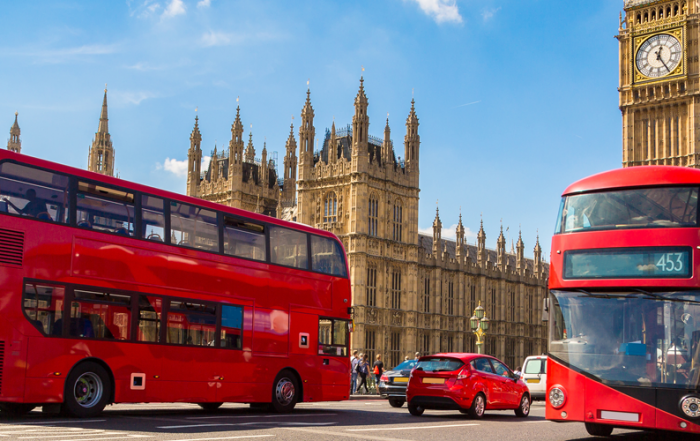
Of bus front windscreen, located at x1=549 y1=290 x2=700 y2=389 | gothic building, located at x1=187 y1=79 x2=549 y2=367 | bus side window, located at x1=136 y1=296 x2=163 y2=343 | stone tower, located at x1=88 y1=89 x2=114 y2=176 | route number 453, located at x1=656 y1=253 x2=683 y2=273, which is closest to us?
bus front windscreen, located at x1=549 y1=290 x2=700 y2=389

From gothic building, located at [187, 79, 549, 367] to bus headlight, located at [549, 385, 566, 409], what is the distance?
31.7m

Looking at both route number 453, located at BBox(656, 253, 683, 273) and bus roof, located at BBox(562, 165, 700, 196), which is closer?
route number 453, located at BBox(656, 253, 683, 273)

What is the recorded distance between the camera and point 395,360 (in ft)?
151

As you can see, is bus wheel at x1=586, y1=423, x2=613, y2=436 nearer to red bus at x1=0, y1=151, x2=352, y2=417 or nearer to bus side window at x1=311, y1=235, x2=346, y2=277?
red bus at x1=0, y1=151, x2=352, y2=417

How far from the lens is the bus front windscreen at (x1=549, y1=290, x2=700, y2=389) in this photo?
10430 mm

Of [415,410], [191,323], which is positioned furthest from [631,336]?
[191,323]

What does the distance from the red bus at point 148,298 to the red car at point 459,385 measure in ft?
6.91

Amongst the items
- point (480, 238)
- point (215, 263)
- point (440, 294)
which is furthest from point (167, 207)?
point (480, 238)

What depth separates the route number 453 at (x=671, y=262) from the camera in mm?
10625

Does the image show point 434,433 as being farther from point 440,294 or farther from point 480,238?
point 480,238

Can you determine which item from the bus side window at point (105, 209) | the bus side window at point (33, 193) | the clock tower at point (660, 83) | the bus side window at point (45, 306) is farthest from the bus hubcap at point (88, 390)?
the clock tower at point (660, 83)

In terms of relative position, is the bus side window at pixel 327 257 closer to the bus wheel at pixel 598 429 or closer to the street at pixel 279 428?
the street at pixel 279 428

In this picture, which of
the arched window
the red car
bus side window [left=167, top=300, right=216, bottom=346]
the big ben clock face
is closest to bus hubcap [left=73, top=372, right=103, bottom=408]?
bus side window [left=167, top=300, right=216, bottom=346]

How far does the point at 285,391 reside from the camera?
1644 cm
